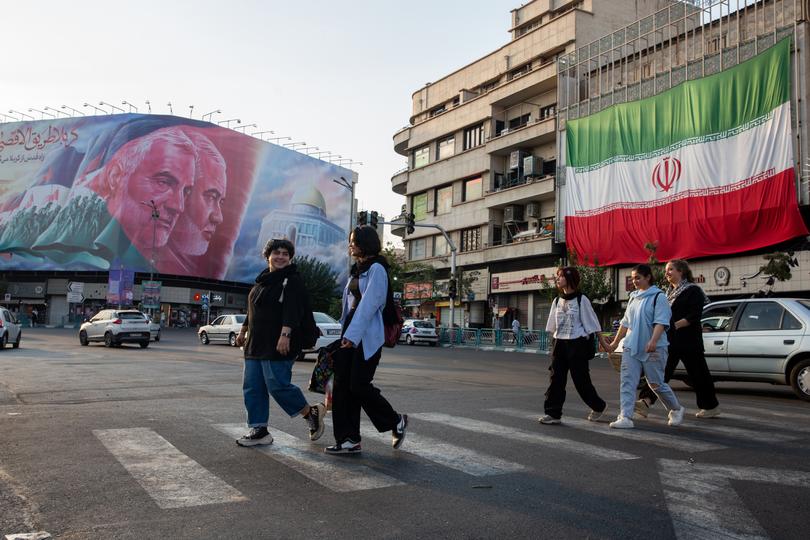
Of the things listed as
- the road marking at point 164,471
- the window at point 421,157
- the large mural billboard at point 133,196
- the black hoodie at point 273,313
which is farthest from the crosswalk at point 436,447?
the large mural billboard at point 133,196

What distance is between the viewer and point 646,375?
7465 millimetres

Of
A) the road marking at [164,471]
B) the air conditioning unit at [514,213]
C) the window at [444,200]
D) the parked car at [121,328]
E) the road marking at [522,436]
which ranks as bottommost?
the road marking at [164,471]

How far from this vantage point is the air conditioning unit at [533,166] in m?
42.9

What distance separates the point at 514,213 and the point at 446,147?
33.0 feet

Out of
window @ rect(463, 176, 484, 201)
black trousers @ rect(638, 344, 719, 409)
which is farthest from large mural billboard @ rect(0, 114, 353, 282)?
black trousers @ rect(638, 344, 719, 409)

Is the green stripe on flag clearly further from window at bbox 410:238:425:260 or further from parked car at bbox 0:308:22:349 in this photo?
A: parked car at bbox 0:308:22:349

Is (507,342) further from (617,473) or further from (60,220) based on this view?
(60,220)

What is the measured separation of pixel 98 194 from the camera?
75.8m

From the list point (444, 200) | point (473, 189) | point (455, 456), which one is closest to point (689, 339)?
point (455, 456)

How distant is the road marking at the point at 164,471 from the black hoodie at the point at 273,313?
101 cm

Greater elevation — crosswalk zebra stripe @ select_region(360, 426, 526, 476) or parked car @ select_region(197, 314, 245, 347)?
parked car @ select_region(197, 314, 245, 347)

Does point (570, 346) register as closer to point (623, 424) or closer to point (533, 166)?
point (623, 424)

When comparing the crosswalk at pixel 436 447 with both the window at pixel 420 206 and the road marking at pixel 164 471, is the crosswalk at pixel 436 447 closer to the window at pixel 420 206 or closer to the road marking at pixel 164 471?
the road marking at pixel 164 471

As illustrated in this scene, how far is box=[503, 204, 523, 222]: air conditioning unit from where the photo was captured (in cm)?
4522
